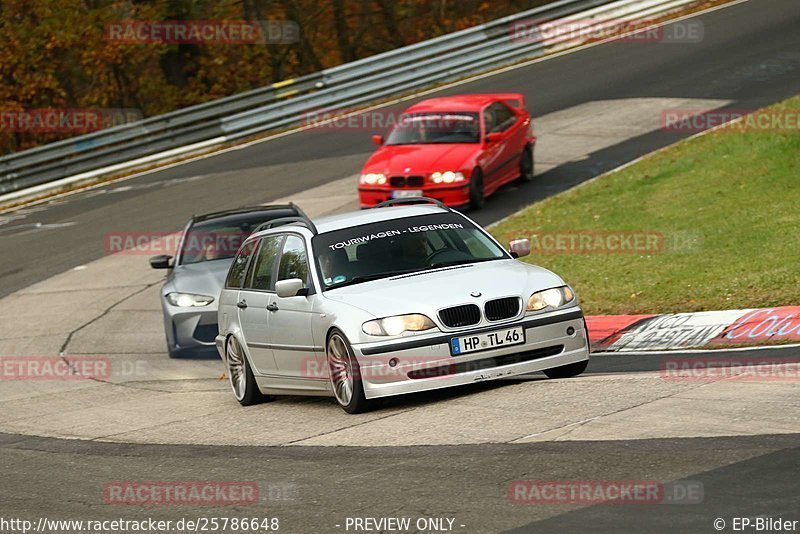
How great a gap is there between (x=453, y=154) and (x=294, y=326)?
35.7ft

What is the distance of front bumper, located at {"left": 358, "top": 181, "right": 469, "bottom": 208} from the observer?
20.6 meters

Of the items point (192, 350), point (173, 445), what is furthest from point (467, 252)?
point (192, 350)

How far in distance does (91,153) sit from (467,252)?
71.9 feet

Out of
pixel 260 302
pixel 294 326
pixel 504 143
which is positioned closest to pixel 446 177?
pixel 504 143

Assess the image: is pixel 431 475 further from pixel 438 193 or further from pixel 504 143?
pixel 504 143

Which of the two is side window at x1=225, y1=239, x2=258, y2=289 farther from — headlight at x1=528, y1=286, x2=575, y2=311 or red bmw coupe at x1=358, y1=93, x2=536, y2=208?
red bmw coupe at x1=358, y1=93, x2=536, y2=208

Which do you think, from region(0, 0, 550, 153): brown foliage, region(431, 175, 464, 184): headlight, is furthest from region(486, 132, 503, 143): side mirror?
region(0, 0, 550, 153): brown foliage

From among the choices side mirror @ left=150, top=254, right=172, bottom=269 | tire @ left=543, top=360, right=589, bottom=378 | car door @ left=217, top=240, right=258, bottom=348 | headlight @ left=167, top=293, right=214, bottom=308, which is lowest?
headlight @ left=167, top=293, right=214, bottom=308

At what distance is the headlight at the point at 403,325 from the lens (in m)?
9.45

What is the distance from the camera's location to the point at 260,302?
1120 cm

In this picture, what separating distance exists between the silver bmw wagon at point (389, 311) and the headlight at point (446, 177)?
8.90 meters

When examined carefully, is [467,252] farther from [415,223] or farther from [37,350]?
[37,350]

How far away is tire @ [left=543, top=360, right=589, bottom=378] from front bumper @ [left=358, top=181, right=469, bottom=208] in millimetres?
10428

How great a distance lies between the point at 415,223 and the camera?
10.9m
